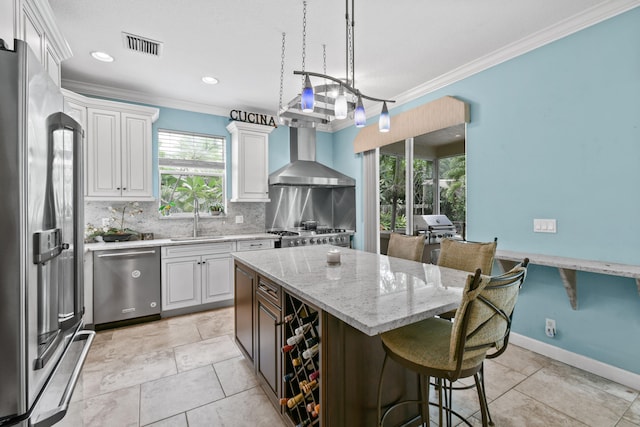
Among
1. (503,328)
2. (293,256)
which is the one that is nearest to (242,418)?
(293,256)

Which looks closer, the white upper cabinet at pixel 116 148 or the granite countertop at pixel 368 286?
the granite countertop at pixel 368 286

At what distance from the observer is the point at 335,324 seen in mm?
1346

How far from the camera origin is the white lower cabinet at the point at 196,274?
3514mm

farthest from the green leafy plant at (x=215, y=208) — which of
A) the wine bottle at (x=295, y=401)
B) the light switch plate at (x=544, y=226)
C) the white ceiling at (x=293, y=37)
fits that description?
the light switch plate at (x=544, y=226)

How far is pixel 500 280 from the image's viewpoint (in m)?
1.18

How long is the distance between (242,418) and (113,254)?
7.65 ft

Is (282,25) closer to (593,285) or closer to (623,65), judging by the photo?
(623,65)

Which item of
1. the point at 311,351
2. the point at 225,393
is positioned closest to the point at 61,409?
the point at 311,351

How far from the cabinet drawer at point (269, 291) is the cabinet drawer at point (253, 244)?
6.40 feet

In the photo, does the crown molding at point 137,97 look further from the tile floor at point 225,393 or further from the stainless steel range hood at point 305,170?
the tile floor at point 225,393

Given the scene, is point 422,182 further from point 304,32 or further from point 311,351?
point 311,351

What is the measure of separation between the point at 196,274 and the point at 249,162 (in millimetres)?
1682

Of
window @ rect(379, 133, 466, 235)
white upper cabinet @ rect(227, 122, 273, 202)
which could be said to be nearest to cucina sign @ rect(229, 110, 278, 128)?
white upper cabinet @ rect(227, 122, 273, 202)

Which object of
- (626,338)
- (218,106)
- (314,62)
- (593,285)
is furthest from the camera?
(218,106)
